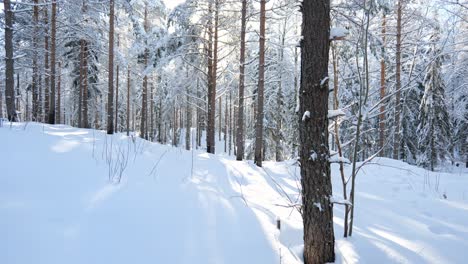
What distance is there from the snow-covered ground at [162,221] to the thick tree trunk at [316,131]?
253 mm

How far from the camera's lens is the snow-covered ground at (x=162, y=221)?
8.11ft

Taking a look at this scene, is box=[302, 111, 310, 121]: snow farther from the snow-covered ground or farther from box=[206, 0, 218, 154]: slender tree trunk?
box=[206, 0, 218, 154]: slender tree trunk

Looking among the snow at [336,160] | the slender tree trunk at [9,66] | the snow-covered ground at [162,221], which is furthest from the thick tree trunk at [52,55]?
the snow at [336,160]

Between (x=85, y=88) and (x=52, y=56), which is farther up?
(x=52, y=56)

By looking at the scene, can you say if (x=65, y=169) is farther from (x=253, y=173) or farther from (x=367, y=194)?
(x=367, y=194)

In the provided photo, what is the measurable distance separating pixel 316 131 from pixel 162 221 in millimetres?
1900

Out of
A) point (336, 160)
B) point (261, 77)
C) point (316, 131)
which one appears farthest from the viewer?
point (261, 77)

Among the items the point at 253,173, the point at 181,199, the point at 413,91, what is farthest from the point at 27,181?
the point at 413,91

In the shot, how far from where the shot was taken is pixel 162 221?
3117 millimetres

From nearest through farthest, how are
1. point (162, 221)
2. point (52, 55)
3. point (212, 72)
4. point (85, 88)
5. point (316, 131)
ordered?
point (316, 131)
point (162, 221)
point (212, 72)
point (52, 55)
point (85, 88)

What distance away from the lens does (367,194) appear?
573 cm

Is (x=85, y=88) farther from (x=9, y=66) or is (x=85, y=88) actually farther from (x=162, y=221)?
(x=162, y=221)

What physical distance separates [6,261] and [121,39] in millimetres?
21964

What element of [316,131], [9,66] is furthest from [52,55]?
[316,131]
